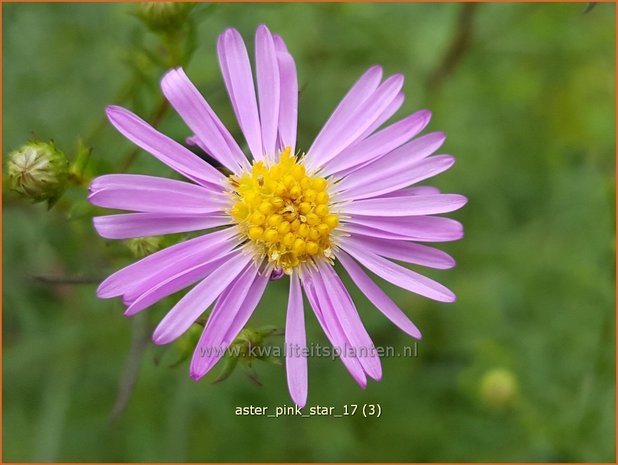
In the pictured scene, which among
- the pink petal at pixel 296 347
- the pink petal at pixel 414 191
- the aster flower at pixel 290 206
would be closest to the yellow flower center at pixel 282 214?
the aster flower at pixel 290 206

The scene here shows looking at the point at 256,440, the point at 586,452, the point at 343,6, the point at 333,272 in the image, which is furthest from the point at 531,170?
the point at 333,272

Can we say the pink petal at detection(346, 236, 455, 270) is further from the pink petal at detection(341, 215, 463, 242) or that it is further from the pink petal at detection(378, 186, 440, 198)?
the pink petal at detection(378, 186, 440, 198)

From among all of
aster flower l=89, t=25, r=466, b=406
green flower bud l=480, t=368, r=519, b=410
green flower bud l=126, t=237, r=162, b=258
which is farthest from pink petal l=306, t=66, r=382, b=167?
green flower bud l=480, t=368, r=519, b=410

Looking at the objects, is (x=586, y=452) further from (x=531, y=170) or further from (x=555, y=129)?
(x=555, y=129)

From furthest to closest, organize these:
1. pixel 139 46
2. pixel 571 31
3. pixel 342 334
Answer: pixel 571 31 → pixel 139 46 → pixel 342 334

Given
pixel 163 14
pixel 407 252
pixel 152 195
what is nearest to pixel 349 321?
pixel 407 252

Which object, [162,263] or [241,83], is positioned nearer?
[162,263]

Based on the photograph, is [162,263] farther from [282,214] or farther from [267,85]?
[267,85]
